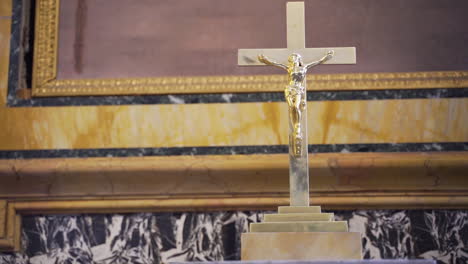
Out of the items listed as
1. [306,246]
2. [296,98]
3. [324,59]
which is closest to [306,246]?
[306,246]

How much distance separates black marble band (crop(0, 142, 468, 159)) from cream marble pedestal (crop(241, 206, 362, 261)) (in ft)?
5.28

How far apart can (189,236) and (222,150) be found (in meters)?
0.59

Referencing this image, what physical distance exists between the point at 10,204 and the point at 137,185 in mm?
795

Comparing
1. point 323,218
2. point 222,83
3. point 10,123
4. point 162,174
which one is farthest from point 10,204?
point 323,218

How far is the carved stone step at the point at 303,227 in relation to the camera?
3.68 metres

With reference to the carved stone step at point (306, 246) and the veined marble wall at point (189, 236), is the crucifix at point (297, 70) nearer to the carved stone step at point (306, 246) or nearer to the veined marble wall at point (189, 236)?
the carved stone step at point (306, 246)

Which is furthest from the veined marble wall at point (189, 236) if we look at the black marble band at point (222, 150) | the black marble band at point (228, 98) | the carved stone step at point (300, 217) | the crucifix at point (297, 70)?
the carved stone step at point (300, 217)

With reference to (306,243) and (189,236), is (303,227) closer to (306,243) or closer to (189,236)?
(306,243)

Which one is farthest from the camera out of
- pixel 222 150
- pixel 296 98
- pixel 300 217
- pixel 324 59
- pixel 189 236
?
pixel 222 150

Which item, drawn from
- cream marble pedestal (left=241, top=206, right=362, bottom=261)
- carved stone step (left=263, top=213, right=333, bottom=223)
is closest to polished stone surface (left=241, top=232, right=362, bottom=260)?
cream marble pedestal (left=241, top=206, right=362, bottom=261)

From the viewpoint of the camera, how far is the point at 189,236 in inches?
202

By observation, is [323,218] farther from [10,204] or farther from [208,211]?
[10,204]

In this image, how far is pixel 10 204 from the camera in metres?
5.20

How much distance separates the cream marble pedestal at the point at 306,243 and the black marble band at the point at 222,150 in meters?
1.61
